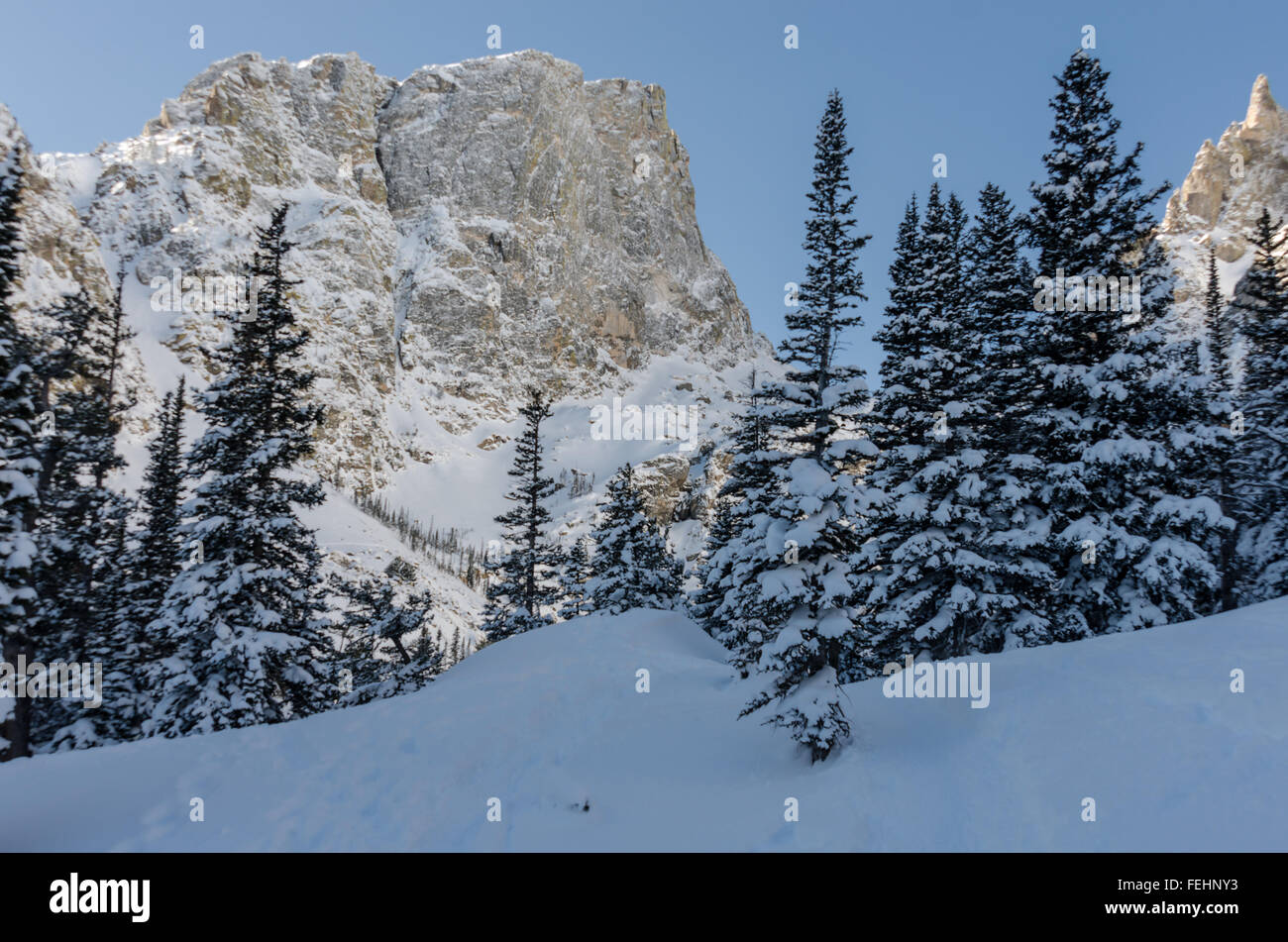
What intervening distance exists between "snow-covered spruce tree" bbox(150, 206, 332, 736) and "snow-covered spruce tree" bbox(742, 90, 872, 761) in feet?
45.7

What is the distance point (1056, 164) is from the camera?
18.9m

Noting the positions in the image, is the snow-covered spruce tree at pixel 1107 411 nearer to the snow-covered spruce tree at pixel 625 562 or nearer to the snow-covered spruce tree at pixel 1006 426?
the snow-covered spruce tree at pixel 1006 426

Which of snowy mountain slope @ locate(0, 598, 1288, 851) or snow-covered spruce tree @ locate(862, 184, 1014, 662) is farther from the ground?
snow-covered spruce tree @ locate(862, 184, 1014, 662)

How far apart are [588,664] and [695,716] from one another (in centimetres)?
445

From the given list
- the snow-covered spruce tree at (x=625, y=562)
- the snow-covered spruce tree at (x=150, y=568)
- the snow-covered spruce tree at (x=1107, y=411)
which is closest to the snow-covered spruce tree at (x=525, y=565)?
the snow-covered spruce tree at (x=625, y=562)

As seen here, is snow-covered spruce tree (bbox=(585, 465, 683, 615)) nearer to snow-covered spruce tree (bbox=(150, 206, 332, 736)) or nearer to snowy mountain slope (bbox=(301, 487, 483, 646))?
snow-covered spruce tree (bbox=(150, 206, 332, 736))

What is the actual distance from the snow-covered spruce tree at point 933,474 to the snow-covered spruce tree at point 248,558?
56.3 ft

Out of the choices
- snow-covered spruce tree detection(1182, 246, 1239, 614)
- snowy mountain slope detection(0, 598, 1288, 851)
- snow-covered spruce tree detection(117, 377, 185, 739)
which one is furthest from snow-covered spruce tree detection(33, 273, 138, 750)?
snow-covered spruce tree detection(1182, 246, 1239, 614)

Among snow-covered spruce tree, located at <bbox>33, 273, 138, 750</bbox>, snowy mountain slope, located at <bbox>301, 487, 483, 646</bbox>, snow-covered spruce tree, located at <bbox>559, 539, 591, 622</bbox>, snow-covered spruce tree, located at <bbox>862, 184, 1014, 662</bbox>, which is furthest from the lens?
snowy mountain slope, located at <bbox>301, 487, 483, 646</bbox>

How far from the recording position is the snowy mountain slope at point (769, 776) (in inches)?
312

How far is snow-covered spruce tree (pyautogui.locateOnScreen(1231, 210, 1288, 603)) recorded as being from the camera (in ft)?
73.0
